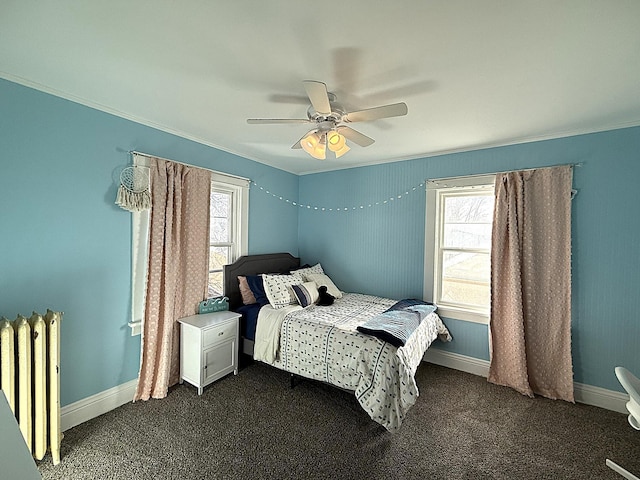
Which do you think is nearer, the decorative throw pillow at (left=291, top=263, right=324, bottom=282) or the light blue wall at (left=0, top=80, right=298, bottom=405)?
the light blue wall at (left=0, top=80, right=298, bottom=405)

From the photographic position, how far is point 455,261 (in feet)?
10.5

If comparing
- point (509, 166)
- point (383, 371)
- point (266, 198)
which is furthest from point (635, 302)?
point (266, 198)

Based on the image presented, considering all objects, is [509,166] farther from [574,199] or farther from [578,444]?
[578,444]

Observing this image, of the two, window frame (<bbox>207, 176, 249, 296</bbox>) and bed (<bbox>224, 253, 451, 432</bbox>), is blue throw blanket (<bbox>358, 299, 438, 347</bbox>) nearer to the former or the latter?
bed (<bbox>224, 253, 451, 432</bbox>)

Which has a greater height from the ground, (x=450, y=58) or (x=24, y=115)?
(x=450, y=58)

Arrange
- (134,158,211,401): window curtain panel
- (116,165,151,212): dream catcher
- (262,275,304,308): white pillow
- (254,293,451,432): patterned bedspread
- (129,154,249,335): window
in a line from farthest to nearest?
(129,154,249,335): window
(262,275,304,308): white pillow
(134,158,211,401): window curtain panel
(116,165,151,212): dream catcher
(254,293,451,432): patterned bedspread

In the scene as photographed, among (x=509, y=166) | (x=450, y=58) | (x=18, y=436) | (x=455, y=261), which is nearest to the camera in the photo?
(x=18, y=436)

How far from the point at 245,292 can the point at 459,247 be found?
2571 mm

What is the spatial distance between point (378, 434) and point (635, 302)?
244 centimetres

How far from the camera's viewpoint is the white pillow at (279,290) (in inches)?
115

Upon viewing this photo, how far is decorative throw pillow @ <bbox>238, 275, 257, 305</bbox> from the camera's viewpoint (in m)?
3.15

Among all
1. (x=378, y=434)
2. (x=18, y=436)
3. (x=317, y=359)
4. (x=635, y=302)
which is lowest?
(x=378, y=434)

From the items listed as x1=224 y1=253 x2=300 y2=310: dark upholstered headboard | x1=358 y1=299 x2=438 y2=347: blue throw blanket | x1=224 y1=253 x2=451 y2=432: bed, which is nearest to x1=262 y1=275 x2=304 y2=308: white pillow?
x1=224 y1=253 x2=451 y2=432: bed

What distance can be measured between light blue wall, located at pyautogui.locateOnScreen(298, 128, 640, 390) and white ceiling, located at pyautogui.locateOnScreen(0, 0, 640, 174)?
1.09ft
